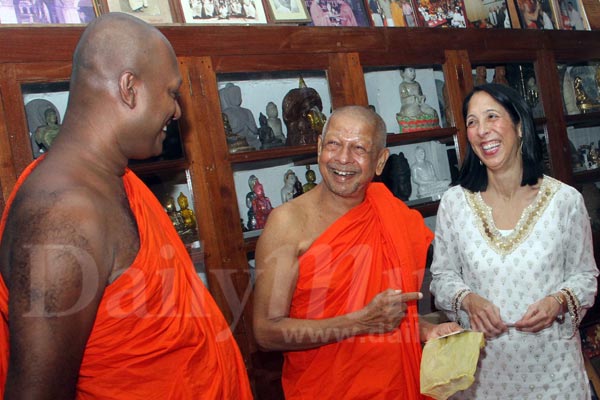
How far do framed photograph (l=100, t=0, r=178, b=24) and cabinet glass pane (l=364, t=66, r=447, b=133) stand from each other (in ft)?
3.89

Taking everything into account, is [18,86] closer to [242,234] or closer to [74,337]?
[242,234]

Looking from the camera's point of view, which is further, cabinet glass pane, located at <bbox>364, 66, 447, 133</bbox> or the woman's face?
cabinet glass pane, located at <bbox>364, 66, 447, 133</bbox>

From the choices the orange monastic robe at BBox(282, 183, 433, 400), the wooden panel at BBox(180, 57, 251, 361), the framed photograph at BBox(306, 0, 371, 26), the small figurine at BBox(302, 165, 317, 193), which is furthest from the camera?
the framed photograph at BBox(306, 0, 371, 26)

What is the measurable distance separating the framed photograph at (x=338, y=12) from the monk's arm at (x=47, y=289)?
8.36ft

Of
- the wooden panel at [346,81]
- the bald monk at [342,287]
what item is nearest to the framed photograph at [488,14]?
the wooden panel at [346,81]

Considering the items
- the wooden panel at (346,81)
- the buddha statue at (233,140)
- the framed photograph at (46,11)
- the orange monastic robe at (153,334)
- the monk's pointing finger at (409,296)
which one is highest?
the framed photograph at (46,11)

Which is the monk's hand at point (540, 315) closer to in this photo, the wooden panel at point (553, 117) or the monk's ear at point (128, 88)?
the monk's ear at point (128, 88)

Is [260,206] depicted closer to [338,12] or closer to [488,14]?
[338,12]

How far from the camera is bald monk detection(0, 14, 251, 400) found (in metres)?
1.27

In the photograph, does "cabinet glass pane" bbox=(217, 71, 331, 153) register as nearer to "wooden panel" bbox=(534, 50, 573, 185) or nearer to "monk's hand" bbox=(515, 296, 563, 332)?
"monk's hand" bbox=(515, 296, 563, 332)

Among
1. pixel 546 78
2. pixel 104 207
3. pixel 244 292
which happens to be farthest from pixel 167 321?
pixel 546 78

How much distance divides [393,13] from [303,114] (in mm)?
1265

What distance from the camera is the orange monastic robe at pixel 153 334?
1.46 m

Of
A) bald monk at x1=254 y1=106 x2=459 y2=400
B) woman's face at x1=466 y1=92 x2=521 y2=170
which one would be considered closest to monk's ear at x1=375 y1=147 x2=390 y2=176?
bald monk at x1=254 y1=106 x2=459 y2=400
